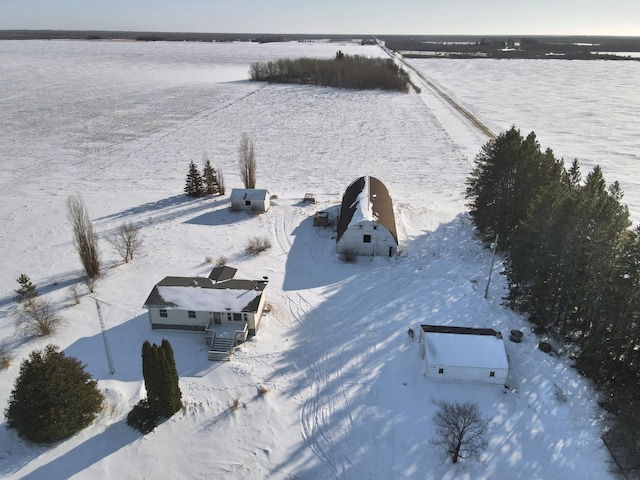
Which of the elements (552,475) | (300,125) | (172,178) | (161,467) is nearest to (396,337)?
(552,475)

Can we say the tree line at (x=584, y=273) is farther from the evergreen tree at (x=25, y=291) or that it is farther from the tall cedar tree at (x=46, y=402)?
the evergreen tree at (x=25, y=291)

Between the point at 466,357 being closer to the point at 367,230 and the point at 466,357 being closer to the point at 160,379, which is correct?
the point at 367,230

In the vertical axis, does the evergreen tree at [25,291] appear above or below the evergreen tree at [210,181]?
below

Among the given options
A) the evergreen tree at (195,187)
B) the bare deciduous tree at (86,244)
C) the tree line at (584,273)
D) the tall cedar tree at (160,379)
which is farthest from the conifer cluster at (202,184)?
the tree line at (584,273)

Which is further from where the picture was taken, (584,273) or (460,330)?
(460,330)

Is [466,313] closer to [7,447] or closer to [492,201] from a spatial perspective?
[492,201]

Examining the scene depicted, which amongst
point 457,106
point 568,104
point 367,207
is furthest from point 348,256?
point 568,104
